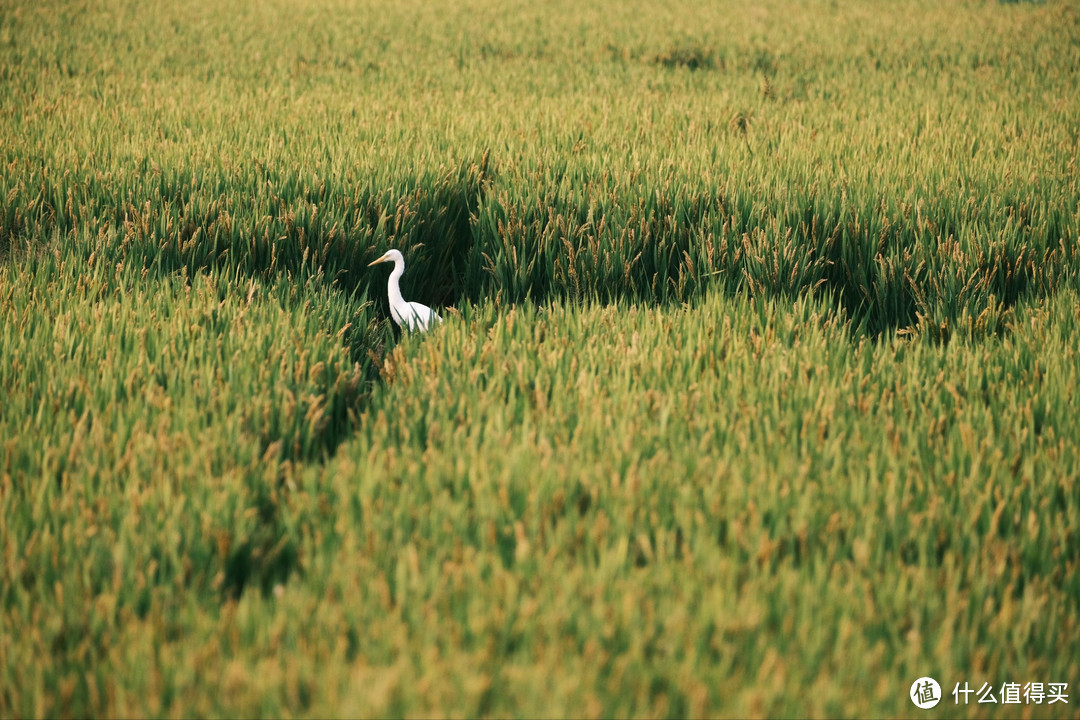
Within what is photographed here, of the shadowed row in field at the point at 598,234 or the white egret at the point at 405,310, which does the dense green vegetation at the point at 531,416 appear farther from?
the white egret at the point at 405,310

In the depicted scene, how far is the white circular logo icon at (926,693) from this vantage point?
5.45 ft

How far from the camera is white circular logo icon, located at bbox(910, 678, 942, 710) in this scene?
1.66 m

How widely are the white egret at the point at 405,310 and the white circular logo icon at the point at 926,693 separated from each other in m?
2.34

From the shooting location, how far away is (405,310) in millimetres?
3867

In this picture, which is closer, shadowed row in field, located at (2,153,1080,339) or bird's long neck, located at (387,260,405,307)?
bird's long neck, located at (387,260,405,307)

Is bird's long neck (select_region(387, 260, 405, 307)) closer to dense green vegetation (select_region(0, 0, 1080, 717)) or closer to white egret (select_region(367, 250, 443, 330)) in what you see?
white egret (select_region(367, 250, 443, 330))

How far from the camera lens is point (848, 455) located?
2477mm

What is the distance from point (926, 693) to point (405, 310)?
9.05ft

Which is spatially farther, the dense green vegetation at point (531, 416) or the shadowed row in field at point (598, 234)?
the shadowed row in field at point (598, 234)

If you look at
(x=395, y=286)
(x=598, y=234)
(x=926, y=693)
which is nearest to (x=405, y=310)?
(x=395, y=286)

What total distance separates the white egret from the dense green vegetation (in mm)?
138

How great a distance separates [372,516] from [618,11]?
13.8 m

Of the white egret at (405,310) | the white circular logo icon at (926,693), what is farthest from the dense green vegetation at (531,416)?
the white egret at (405,310)

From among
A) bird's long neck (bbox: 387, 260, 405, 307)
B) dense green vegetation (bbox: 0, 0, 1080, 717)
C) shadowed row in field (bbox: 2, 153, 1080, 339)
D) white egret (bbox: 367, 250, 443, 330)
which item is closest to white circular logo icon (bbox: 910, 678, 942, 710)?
dense green vegetation (bbox: 0, 0, 1080, 717)
